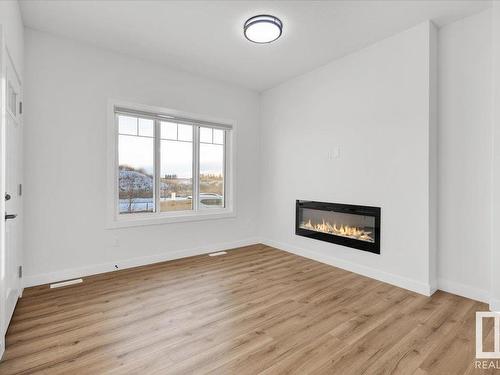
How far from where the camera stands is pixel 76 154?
326 centimetres

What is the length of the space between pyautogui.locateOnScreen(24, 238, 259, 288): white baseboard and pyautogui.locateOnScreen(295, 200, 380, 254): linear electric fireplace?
1226mm

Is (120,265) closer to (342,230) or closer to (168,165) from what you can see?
(168,165)

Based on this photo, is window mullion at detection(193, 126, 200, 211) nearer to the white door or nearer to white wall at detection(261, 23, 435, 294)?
white wall at detection(261, 23, 435, 294)

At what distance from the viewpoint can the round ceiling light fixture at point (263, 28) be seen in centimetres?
275

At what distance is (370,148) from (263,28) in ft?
6.08

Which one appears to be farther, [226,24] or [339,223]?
[339,223]

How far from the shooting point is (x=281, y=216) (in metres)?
4.64

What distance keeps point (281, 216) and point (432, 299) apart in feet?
7.88

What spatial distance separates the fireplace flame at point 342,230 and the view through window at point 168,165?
1.63 meters

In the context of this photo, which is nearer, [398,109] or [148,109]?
[398,109]

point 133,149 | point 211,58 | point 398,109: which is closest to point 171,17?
point 211,58

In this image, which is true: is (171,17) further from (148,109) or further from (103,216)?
(103,216)

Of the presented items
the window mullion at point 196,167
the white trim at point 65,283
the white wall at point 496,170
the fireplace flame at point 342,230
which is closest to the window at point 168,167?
the window mullion at point 196,167

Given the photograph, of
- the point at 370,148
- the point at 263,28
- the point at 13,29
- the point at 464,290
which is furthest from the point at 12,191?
the point at 464,290
